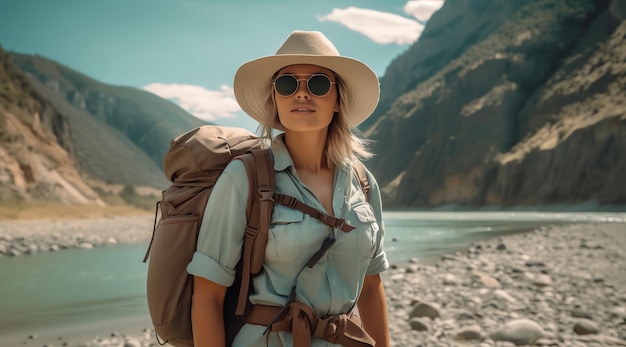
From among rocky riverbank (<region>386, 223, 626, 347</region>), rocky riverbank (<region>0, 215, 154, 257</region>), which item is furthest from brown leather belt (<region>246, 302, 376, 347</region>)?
rocky riverbank (<region>0, 215, 154, 257</region>)

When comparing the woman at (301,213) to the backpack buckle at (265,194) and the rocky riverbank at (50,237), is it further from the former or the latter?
the rocky riverbank at (50,237)

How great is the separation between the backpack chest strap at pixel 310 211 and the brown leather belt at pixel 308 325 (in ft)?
0.96

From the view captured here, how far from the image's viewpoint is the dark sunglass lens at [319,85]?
2051mm

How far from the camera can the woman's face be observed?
2.05m

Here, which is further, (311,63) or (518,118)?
(518,118)

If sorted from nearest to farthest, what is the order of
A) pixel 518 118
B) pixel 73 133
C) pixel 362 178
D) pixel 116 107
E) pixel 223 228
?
pixel 223 228
pixel 362 178
pixel 518 118
pixel 73 133
pixel 116 107

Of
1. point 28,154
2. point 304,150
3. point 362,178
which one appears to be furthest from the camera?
point 28,154

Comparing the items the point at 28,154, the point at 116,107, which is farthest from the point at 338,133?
the point at 116,107

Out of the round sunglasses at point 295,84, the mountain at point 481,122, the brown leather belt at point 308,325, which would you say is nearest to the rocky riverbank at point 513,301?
the brown leather belt at point 308,325

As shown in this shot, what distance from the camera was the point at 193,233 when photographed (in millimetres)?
1878

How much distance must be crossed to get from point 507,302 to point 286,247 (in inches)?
275

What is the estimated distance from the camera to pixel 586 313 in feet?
22.4

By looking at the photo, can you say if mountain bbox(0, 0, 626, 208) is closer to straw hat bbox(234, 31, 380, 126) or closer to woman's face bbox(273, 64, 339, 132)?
straw hat bbox(234, 31, 380, 126)

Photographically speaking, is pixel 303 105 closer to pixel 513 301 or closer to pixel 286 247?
pixel 286 247
